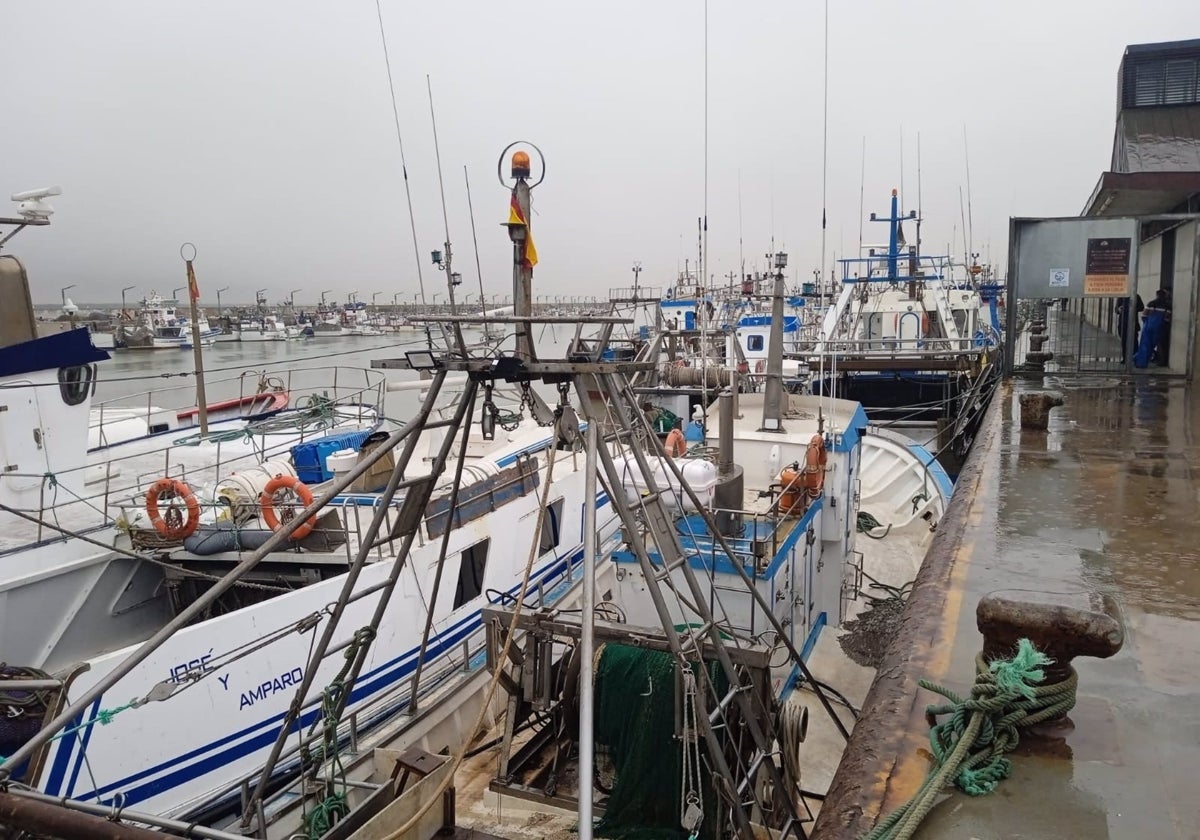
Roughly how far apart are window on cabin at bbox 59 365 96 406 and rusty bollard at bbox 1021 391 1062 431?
11.8 m

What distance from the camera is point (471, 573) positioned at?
33.1ft

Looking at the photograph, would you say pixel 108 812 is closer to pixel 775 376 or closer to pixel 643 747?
pixel 643 747

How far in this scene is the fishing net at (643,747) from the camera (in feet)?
16.8

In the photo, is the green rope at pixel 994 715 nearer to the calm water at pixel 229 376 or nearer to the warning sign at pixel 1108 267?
the warning sign at pixel 1108 267

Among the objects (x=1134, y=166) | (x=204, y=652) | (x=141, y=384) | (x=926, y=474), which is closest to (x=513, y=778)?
(x=204, y=652)

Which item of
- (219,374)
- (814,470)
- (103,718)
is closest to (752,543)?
(814,470)

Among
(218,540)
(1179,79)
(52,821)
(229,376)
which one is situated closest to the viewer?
(52,821)

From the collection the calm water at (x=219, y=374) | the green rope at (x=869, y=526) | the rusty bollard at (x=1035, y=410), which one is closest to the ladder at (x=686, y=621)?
the rusty bollard at (x=1035, y=410)

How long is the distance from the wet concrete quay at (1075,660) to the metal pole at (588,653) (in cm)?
86

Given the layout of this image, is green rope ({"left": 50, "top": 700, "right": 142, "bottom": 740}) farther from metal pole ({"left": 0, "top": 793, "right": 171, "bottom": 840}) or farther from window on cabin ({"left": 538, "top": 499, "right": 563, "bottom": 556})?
window on cabin ({"left": 538, "top": 499, "right": 563, "bottom": 556})

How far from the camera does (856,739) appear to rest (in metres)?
3.11

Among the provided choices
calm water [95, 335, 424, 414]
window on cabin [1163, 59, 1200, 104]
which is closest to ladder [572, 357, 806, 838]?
calm water [95, 335, 424, 414]

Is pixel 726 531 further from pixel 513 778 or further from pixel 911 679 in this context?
pixel 911 679

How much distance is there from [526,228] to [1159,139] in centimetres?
1788
